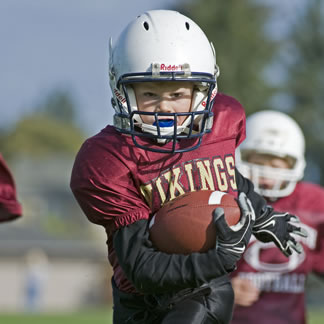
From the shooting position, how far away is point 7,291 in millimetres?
27875

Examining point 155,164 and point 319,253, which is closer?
point 155,164

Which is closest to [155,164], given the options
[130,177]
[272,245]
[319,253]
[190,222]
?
[130,177]

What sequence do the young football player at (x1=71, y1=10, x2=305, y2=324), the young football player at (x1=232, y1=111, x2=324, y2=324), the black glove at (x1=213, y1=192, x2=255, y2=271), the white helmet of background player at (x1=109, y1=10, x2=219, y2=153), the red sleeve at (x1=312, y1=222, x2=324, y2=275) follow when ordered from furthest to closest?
the red sleeve at (x1=312, y1=222, x2=324, y2=275) → the young football player at (x1=232, y1=111, x2=324, y2=324) → the white helmet of background player at (x1=109, y1=10, x2=219, y2=153) → the young football player at (x1=71, y1=10, x2=305, y2=324) → the black glove at (x1=213, y1=192, x2=255, y2=271)

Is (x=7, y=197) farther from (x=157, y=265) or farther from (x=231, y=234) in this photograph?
(x=231, y=234)

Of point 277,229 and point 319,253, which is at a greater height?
point 277,229

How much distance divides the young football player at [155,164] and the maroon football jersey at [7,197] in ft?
4.99

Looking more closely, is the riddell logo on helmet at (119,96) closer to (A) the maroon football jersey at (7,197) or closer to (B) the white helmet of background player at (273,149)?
(A) the maroon football jersey at (7,197)

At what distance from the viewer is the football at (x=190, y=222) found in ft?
10.6

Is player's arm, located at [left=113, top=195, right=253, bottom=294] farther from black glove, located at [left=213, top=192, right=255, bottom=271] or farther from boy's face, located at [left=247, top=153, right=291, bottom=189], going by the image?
boy's face, located at [left=247, top=153, right=291, bottom=189]

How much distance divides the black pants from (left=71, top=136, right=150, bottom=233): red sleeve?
354mm

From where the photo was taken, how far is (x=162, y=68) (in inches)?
134

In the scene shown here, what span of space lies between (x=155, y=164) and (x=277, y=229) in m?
0.66

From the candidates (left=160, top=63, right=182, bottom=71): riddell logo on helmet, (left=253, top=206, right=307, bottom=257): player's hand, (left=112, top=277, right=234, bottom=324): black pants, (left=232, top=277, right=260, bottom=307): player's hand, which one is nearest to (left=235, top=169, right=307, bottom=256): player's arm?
(left=253, top=206, right=307, bottom=257): player's hand

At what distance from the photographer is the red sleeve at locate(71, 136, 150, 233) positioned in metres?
3.38
